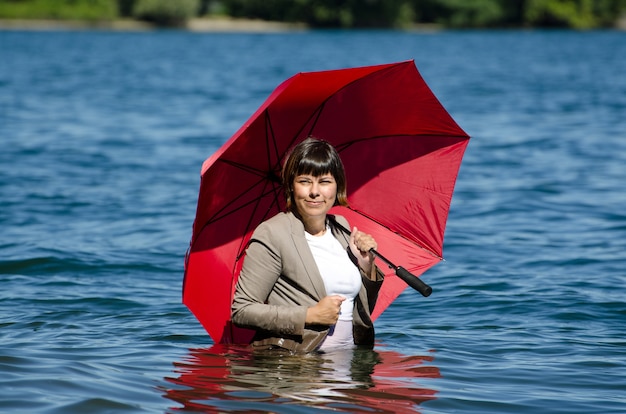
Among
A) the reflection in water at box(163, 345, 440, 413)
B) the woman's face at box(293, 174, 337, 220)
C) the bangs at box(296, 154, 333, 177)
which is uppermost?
the bangs at box(296, 154, 333, 177)

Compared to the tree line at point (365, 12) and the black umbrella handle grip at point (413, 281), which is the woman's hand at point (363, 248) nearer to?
the black umbrella handle grip at point (413, 281)

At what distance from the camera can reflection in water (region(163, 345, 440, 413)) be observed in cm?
574

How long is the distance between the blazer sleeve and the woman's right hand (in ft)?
0.14

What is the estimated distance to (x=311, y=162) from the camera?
571cm

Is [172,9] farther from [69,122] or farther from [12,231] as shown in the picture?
[12,231]

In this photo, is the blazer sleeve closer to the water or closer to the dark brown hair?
the dark brown hair

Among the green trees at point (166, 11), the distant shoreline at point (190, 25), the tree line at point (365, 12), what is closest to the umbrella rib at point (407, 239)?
the green trees at point (166, 11)

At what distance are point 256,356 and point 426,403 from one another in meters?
1.09

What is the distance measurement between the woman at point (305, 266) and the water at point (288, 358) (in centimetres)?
41

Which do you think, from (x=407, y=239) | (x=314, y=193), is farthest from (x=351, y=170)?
(x=314, y=193)

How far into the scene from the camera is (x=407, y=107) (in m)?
6.36

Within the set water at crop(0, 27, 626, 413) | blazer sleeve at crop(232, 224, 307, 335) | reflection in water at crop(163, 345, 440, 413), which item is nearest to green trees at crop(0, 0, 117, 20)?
water at crop(0, 27, 626, 413)

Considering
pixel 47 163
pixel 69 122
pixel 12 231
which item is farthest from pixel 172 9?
pixel 12 231

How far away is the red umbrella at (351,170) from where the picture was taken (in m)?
6.00
